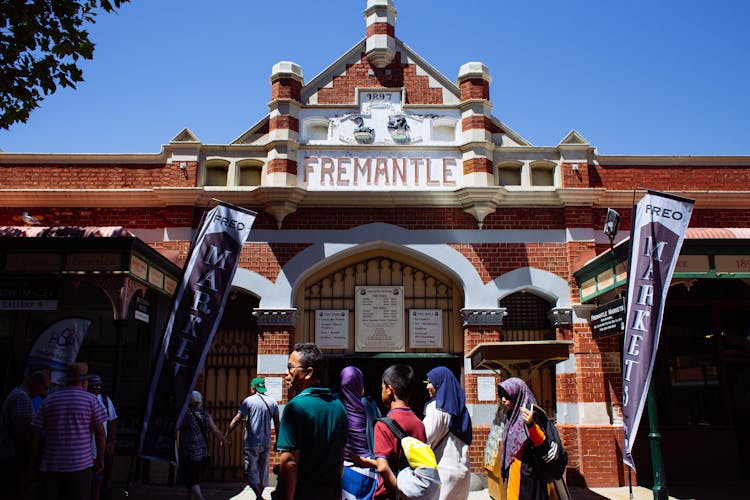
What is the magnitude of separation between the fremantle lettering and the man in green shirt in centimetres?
858

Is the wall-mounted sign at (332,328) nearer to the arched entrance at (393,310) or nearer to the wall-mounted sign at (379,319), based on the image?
the arched entrance at (393,310)

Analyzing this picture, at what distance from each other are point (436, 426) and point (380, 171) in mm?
7890

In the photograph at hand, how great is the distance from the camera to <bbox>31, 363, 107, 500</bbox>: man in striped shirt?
6.17m

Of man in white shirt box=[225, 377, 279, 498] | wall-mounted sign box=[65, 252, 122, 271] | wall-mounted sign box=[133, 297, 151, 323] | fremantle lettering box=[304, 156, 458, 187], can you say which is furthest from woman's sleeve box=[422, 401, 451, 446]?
fremantle lettering box=[304, 156, 458, 187]

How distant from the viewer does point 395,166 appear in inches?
505

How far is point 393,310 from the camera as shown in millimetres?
12547

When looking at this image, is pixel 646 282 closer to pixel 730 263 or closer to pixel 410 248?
pixel 730 263

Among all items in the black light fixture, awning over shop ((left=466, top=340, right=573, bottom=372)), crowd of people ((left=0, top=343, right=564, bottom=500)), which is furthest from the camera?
the black light fixture

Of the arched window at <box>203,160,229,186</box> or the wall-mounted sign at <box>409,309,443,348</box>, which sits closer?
the wall-mounted sign at <box>409,309,443,348</box>

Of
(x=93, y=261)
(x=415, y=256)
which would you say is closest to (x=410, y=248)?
(x=415, y=256)

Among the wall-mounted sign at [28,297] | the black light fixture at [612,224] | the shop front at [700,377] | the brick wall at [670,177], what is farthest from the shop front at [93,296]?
the brick wall at [670,177]

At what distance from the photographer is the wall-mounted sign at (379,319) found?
40.6ft

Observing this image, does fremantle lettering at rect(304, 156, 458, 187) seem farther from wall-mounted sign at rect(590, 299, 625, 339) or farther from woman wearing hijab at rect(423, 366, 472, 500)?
woman wearing hijab at rect(423, 366, 472, 500)

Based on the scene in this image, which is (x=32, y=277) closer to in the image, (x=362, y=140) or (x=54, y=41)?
(x=54, y=41)
